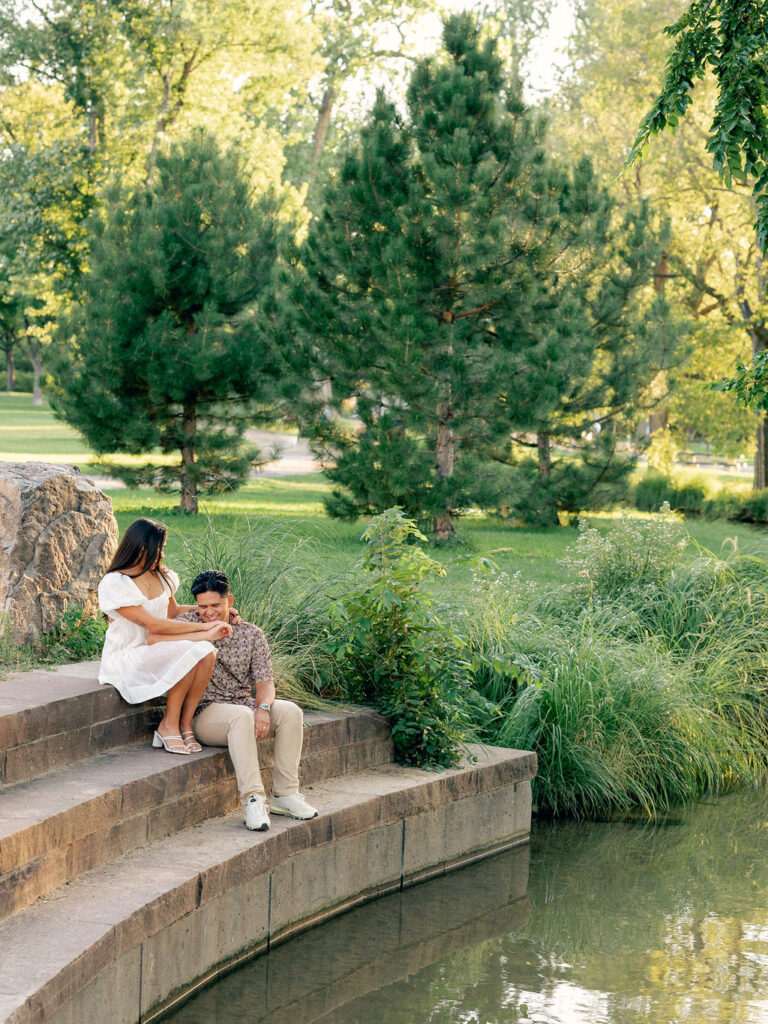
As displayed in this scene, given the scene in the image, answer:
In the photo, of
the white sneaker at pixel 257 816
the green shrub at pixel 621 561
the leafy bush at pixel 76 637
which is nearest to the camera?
the white sneaker at pixel 257 816

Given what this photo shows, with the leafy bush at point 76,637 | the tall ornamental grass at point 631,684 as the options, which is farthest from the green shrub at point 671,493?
the leafy bush at point 76,637

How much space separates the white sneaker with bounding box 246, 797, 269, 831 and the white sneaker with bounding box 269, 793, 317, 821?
0.69ft

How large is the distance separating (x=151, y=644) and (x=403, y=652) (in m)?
1.71

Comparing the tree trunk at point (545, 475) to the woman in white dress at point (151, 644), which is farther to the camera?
the tree trunk at point (545, 475)

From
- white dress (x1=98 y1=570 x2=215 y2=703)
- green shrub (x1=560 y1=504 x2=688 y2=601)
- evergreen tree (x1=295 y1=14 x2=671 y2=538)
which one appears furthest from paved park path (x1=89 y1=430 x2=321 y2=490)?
white dress (x1=98 y1=570 x2=215 y2=703)

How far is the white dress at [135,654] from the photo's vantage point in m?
Result: 5.79

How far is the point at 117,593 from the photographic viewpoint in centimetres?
591

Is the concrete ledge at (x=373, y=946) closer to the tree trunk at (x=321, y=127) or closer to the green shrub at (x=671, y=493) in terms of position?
the green shrub at (x=671, y=493)

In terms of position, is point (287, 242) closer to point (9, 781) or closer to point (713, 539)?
point (713, 539)

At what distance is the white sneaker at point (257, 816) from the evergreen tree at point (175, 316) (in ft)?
39.0

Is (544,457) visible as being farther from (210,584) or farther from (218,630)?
(218,630)

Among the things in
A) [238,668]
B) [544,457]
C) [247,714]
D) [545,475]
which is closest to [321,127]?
[544,457]

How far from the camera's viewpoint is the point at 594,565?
34.6 ft

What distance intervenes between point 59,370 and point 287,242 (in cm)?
397
